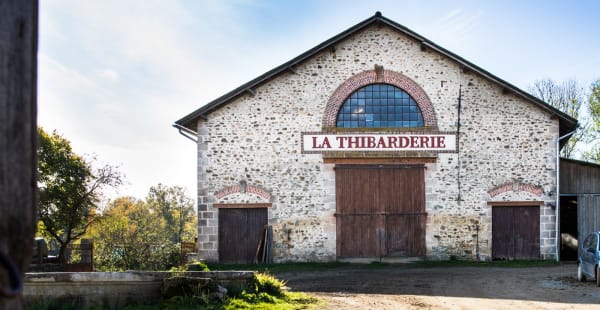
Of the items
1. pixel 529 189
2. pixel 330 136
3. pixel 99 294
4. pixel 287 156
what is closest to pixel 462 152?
pixel 529 189

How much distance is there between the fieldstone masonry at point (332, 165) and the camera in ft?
56.2

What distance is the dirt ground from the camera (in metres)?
9.82

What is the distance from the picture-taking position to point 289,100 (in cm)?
1758

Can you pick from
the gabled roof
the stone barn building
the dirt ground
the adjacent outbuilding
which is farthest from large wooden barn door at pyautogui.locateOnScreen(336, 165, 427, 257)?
the adjacent outbuilding

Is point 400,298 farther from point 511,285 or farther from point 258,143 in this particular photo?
point 258,143

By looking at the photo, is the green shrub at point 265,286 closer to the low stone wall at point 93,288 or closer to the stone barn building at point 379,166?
the low stone wall at point 93,288

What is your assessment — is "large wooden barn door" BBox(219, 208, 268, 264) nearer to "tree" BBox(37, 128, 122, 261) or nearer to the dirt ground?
the dirt ground

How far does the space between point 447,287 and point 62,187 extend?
52.2ft

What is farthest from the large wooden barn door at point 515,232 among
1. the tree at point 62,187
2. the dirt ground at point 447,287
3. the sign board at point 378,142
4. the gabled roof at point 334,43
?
the tree at point 62,187

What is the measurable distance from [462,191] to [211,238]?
316 inches

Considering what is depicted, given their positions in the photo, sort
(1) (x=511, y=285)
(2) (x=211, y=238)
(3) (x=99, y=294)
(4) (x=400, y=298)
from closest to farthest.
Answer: (3) (x=99, y=294), (4) (x=400, y=298), (1) (x=511, y=285), (2) (x=211, y=238)

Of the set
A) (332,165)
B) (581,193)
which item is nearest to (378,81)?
(332,165)

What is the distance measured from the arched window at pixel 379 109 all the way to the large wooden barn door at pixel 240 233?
401cm

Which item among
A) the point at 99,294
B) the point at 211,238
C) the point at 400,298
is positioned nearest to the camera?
the point at 99,294
